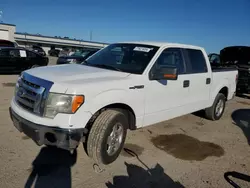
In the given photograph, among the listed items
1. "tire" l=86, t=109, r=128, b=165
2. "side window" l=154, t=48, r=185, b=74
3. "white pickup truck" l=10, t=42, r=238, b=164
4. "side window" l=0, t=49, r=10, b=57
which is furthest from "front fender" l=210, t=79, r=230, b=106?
"side window" l=0, t=49, r=10, b=57

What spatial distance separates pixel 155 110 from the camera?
4316mm

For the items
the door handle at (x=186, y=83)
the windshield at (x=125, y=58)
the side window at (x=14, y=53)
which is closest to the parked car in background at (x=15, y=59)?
the side window at (x=14, y=53)

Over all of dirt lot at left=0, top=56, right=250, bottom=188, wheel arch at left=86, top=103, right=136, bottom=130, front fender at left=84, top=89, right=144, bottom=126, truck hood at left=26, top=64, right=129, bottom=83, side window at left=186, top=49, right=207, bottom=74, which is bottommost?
dirt lot at left=0, top=56, right=250, bottom=188

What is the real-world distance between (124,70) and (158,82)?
2.04ft

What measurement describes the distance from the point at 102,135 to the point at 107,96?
1.77 ft

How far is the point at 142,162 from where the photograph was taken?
3.83 m

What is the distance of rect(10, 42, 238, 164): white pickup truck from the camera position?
10.1 ft

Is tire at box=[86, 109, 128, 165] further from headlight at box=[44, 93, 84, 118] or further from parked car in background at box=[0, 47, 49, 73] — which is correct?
parked car in background at box=[0, 47, 49, 73]

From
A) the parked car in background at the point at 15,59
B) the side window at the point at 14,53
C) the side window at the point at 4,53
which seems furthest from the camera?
the side window at the point at 14,53

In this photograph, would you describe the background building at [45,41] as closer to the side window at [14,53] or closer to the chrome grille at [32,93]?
the side window at [14,53]

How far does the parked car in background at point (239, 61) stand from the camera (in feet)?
33.7

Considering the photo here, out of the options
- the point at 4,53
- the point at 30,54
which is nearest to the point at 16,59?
the point at 4,53

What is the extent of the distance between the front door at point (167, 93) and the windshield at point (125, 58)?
0.72 feet

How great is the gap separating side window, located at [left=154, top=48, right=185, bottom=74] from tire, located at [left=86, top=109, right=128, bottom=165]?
4.08 feet
